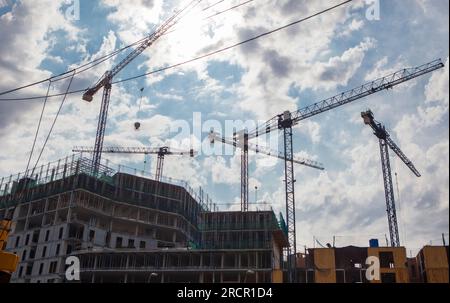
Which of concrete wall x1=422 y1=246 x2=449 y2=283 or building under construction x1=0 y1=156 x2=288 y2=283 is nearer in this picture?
concrete wall x1=422 y1=246 x2=449 y2=283

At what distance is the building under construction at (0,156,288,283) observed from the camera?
78625 mm

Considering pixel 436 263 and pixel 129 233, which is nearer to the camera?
pixel 436 263

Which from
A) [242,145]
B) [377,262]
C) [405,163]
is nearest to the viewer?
[377,262]

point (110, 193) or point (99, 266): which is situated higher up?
point (110, 193)

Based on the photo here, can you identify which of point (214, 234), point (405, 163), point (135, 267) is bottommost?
point (135, 267)

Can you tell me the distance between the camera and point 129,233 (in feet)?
329

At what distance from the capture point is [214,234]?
90.2 meters

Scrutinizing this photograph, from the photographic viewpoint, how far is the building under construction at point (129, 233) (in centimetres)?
7862

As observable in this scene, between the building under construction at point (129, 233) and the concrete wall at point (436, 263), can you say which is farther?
the building under construction at point (129, 233)

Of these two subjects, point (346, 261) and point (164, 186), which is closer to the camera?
point (346, 261)
